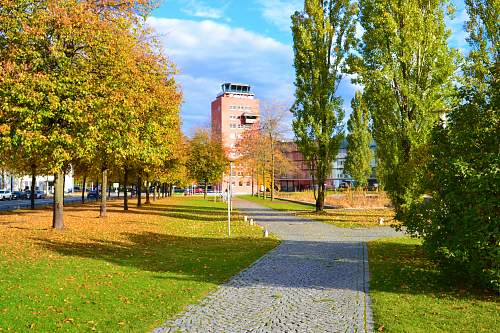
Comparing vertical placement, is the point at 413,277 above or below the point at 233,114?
below

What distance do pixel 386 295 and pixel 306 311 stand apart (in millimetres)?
1804

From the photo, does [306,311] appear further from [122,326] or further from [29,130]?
[29,130]

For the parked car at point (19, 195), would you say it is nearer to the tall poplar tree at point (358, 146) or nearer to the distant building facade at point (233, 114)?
the tall poplar tree at point (358, 146)

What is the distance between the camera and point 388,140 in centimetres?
2291

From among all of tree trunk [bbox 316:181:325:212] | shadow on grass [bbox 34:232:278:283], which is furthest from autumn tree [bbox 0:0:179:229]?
tree trunk [bbox 316:181:325:212]

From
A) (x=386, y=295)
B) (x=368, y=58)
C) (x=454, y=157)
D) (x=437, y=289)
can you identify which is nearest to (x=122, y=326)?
(x=386, y=295)

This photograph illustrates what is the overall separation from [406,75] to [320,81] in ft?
25.8

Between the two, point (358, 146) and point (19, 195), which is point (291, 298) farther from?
point (19, 195)

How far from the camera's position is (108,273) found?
1052 centimetres

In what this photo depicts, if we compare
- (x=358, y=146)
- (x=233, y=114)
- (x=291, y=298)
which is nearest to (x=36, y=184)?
(x=233, y=114)

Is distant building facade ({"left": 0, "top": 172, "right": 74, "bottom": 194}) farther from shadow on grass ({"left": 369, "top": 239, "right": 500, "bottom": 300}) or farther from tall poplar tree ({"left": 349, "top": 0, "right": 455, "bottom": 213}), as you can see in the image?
shadow on grass ({"left": 369, "top": 239, "right": 500, "bottom": 300})

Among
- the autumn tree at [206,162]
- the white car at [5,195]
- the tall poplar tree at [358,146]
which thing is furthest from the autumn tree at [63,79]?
the white car at [5,195]

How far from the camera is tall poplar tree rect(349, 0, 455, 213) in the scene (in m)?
22.3

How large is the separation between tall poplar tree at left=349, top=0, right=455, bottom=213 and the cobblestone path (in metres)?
9.80
